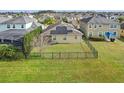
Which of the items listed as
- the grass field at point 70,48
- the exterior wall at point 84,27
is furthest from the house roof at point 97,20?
the grass field at point 70,48

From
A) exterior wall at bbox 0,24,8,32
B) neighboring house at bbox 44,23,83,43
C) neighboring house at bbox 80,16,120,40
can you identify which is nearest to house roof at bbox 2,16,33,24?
exterior wall at bbox 0,24,8,32

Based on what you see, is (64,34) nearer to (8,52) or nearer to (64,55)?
(64,55)

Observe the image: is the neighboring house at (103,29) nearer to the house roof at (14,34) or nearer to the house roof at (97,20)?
the house roof at (97,20)
